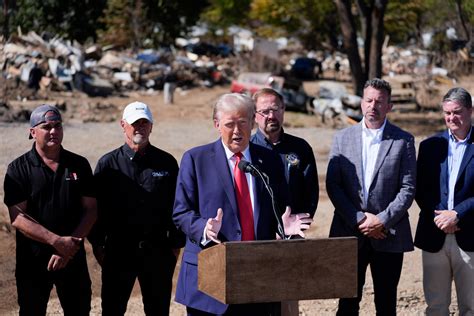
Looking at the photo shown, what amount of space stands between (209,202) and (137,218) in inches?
44.6

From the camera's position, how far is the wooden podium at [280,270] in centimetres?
469

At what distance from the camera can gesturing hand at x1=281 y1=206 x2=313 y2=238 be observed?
17.2 feet

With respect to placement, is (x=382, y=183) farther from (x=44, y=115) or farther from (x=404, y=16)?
(x=404, y=16)

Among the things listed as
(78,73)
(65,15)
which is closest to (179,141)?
(78,73)

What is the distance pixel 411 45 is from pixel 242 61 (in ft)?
106

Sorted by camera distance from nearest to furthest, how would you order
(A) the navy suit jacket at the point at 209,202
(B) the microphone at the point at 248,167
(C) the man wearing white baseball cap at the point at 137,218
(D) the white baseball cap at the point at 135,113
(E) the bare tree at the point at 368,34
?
(B) the microphone at the point at 248,167, (A) the navy suit jacket at the point at 209,202, (D) the white baseball cap at the point at 135,113, (C) the man wearing white baseball cap at the point at 137,218, (E) the bare tree at the point at 368,34

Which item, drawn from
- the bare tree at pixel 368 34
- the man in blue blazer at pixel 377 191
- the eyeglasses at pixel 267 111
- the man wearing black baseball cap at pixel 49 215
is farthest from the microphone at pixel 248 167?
the bare tree at pixel 368 34

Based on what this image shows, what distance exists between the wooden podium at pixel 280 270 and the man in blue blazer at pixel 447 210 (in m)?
1.99

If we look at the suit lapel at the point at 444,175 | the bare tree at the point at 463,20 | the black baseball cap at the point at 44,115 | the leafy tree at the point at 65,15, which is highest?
the leafy tree at the point at 65,15

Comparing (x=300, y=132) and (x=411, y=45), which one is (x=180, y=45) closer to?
(x=411, y=45)

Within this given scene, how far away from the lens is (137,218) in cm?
641

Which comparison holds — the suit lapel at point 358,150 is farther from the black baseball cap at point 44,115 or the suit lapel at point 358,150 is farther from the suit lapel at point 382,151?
the black baseball cap at point 44,115

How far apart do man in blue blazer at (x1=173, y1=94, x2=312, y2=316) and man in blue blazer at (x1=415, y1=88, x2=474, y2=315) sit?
5.55 ft

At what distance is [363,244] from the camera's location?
6.69 meters
